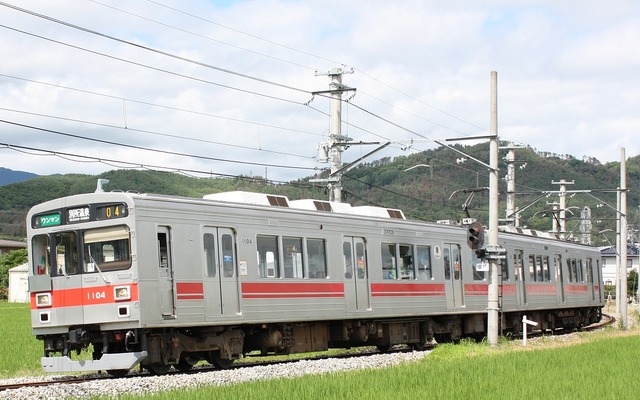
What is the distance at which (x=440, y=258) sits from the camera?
938 inches

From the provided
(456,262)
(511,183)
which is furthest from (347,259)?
(511,183)

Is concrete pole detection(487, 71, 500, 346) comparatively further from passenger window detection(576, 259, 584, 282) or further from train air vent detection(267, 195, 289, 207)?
passenger window detection(576, 259, 584, 282)

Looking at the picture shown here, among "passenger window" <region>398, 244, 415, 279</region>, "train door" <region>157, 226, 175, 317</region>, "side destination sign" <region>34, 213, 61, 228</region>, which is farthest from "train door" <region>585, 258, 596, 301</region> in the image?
"side destination sign" <region>34, 213, 61, 228</region>

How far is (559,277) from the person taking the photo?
107 feet

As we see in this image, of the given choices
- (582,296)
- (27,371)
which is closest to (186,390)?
(27,371)

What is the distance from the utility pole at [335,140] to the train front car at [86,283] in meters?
11.8

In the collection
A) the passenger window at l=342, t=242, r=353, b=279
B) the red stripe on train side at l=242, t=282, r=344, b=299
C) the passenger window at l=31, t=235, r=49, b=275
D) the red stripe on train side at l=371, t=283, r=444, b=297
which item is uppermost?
the passenger window at l=31, t=235, r=49, b=275

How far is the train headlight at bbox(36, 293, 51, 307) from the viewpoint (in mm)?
16109

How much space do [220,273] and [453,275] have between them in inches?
355

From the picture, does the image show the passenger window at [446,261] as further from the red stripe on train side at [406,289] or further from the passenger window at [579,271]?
the passenger window at [579,271]

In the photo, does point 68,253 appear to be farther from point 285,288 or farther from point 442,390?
point 442,390

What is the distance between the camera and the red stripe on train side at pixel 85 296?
50.2ft

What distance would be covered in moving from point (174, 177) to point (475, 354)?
8763cm

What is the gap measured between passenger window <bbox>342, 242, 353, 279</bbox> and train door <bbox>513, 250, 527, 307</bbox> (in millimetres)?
9384
